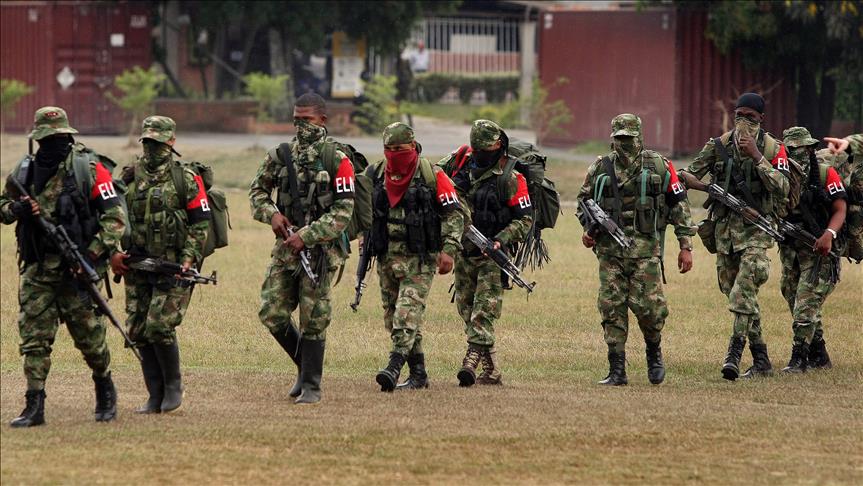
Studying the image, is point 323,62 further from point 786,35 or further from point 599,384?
point 599,384

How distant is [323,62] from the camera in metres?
40.2

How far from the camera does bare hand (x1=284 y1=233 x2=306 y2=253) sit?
937 cm

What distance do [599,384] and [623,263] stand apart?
94cm

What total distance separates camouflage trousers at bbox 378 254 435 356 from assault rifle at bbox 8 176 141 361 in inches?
84.5

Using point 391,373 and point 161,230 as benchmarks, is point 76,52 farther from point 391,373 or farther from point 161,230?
point 161,230

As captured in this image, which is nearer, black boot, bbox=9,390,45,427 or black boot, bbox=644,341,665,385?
black boot, bbox=9,390,45,427

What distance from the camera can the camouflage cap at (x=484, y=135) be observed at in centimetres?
1047

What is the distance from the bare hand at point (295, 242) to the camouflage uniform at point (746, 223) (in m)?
3.49

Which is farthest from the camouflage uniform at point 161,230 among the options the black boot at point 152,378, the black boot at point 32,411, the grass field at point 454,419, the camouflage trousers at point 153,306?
the black boot at point 32,411

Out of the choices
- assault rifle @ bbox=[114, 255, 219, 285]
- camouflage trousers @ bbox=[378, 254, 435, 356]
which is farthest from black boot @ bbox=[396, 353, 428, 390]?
assault rifle @ bbox=[114, 255, 219, 285]

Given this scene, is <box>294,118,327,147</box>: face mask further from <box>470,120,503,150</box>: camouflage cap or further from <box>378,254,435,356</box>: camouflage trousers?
<box>470,120,503,150</box>: camouflage cap

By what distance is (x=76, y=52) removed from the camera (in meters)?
34.2

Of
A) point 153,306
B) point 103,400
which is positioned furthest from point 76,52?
point 103,400

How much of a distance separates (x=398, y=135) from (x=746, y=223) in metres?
2.91
